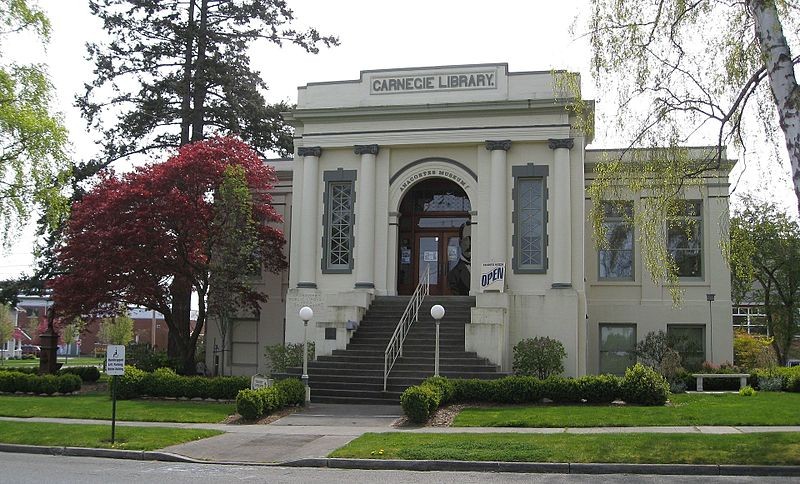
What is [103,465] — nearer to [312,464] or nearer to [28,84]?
[312,464]

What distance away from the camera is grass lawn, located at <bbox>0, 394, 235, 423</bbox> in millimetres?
17938

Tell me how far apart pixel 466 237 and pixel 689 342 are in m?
8.05

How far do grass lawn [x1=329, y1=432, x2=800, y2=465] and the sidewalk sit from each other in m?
0.21

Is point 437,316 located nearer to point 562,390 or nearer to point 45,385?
point 562,390

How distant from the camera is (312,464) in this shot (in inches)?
507

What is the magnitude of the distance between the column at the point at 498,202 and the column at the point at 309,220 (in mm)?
5427

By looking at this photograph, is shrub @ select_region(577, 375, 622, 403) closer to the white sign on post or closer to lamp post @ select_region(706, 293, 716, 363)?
lamp post @ select_region(706, 293, 716, 363)

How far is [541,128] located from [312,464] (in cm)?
1439

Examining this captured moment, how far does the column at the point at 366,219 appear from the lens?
24.9 meters

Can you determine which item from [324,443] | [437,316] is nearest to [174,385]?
[437,316]

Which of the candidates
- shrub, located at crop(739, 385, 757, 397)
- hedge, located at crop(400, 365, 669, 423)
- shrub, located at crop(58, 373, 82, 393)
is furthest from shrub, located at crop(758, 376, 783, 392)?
shrub, located at crop(58, 373, 82, 393)

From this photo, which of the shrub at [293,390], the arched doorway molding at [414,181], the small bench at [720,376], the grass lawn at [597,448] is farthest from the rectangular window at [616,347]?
the grass lawn at [597,448]

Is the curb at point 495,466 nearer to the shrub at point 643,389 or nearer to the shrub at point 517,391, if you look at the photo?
the shrub at point 517,391

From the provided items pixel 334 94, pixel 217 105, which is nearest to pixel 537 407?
pixel 334 94
